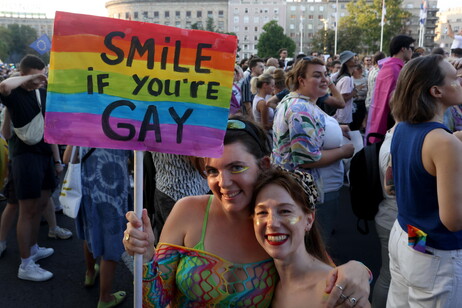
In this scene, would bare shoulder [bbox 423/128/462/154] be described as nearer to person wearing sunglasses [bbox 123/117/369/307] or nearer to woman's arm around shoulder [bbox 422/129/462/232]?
woman's arm around shoulder [bbox 422/129/462/232]

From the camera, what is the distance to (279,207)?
1515 millimetres

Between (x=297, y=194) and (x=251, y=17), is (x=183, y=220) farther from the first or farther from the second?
(x=251, y=17)

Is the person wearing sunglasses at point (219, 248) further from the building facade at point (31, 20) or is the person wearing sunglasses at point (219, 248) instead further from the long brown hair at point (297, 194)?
the building facade at point (31, 20)

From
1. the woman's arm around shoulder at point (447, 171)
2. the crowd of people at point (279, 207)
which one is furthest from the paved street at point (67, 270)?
the woman's arm around shoulder at point (447, 171)

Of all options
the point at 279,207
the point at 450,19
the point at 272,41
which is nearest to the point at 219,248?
the point at 279,207

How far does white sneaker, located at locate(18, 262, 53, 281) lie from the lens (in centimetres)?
394

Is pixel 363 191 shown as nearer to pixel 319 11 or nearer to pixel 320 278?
pixel 320 278

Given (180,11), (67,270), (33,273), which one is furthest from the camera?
(180,11)

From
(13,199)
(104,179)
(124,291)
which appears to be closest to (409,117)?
(104,179)

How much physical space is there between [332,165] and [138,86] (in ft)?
6.35

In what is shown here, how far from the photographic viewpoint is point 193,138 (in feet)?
5.28

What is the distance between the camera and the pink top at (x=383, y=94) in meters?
4.84

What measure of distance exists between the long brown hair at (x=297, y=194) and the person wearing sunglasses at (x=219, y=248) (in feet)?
0.16

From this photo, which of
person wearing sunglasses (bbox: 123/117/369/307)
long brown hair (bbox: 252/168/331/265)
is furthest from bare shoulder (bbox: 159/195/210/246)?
long brown hair (bbox: 252/168/331/265)
